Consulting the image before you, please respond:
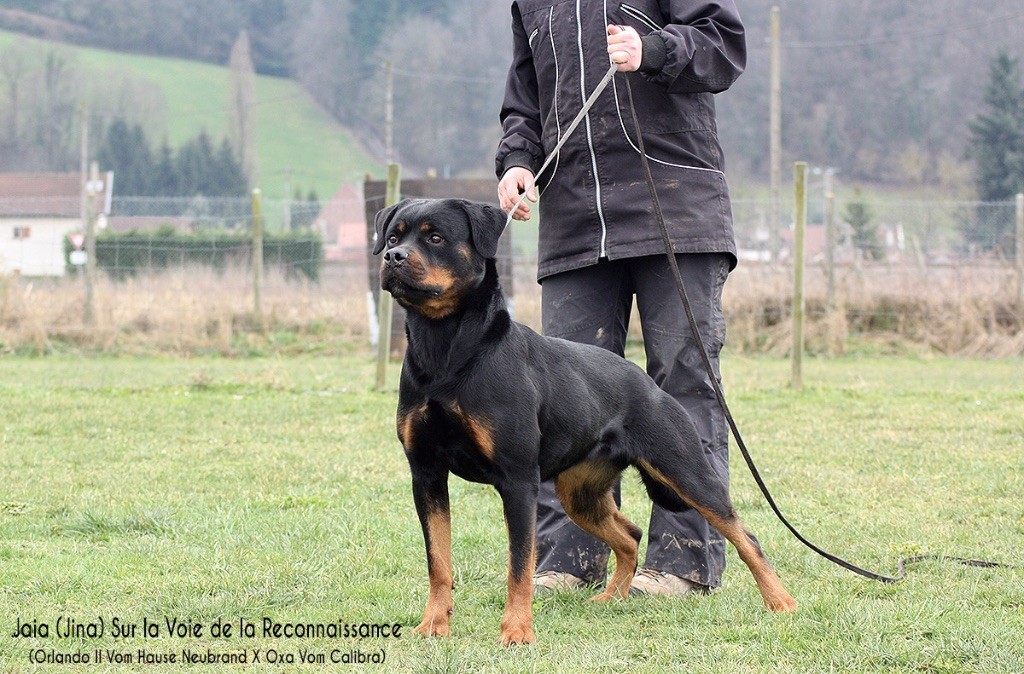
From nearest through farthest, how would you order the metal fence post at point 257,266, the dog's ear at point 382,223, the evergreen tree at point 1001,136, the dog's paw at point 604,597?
the dog's ear at point 382,223 → the dog's paw at point 604,597 → the metal fence post at point 257,266 → the evergreen tree at point 1001,136

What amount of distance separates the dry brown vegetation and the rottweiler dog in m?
10.2

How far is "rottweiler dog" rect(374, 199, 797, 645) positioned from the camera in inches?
128

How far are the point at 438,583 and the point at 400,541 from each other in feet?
3.76

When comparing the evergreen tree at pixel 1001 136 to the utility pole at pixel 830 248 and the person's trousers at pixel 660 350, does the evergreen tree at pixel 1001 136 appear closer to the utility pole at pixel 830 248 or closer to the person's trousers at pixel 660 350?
the utility pole at pixel 830 248

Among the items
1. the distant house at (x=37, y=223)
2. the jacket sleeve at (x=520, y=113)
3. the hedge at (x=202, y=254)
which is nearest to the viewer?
the jacket sleeve at (x=520, y=113)

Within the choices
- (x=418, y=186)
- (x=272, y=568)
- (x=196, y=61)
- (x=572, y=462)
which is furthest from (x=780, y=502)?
(x=196, y=61)

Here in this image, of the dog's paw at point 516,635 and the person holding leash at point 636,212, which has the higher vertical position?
the person holding leash at point 636,212

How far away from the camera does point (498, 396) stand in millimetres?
3279

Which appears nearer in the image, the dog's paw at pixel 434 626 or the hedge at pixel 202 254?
the dog's paw at pixel 434 626

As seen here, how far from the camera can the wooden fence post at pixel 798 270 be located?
31.7ft

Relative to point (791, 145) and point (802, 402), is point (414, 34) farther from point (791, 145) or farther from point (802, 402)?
point (802, 402)

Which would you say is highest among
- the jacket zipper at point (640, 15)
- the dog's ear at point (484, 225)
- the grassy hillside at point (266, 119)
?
the grassy hillside at point (266, 119)

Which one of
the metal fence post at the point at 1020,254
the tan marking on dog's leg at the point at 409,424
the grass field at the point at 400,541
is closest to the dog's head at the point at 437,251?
the tan marking on dog's leg at the point at 409,424

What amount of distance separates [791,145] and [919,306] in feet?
157
